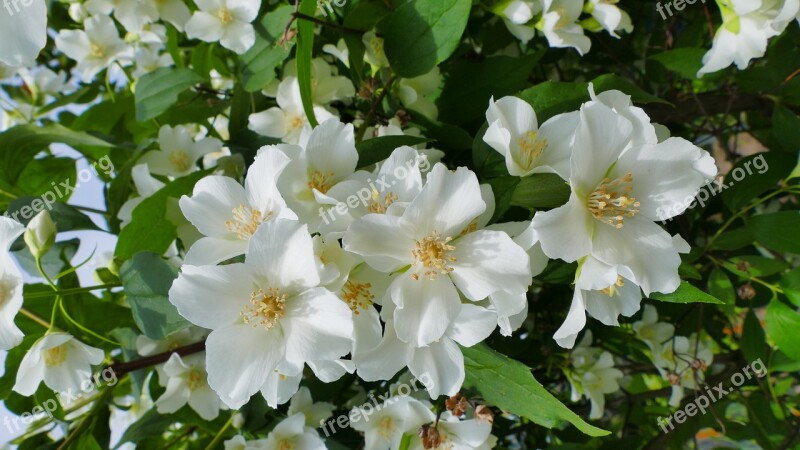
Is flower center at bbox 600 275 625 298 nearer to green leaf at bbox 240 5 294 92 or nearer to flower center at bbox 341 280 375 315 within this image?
flower center at bbox 341 280 375 315

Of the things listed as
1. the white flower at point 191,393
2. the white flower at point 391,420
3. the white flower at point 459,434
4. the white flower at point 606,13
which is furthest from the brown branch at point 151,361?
the white flower at point 606,13

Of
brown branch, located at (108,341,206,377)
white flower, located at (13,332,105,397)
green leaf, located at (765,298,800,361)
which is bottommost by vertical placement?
brown branch, located at (108,341,206,377)

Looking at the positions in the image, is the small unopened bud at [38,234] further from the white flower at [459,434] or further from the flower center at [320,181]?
the white flower at [459,434]

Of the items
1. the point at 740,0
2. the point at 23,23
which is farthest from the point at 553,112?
the point at 23,23

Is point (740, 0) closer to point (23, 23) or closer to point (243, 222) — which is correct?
point (243, 222)

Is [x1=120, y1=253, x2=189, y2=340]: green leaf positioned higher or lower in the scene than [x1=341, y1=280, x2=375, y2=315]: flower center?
lower

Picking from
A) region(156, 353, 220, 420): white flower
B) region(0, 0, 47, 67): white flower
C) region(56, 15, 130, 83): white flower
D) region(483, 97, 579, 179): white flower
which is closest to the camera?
region(0, 0, 47, 67): white flower

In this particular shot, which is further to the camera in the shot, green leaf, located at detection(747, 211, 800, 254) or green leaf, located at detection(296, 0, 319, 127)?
green leaf, located at detection(747, 211, 800, 254)

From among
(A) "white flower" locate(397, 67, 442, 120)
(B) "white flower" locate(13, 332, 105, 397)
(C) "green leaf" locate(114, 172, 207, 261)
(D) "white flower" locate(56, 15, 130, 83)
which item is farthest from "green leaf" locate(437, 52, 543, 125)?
(D) "white flower" locate(56, 15, 130, 83)
